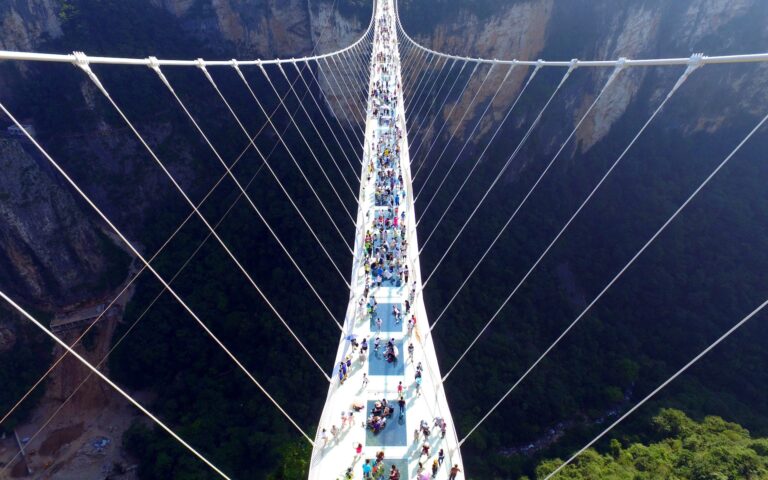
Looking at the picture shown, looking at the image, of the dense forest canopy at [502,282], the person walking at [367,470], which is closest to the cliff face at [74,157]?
the dense forest canopy at [502,282]

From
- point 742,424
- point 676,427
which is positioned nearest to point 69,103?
point 676,427

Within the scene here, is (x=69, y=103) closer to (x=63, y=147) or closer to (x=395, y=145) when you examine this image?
(x=63, y=147)

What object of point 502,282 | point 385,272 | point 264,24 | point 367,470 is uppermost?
point 264,24

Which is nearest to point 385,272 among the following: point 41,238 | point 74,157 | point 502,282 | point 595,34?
point 502,282

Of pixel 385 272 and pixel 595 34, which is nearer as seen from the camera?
pixel 385 272

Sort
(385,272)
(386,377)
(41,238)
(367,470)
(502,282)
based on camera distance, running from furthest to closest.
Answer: (41,238)
(502,282)
(385,272)
(386,377)
(367,470)

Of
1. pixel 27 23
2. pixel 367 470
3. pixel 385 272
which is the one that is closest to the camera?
pixel 367 470

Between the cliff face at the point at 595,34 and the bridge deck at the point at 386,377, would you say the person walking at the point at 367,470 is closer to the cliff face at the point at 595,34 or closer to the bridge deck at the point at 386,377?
the bridge deck at the point at 386,377

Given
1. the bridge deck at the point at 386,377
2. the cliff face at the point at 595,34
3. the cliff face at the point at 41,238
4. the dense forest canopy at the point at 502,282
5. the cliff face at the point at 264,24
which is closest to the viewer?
the bridge deck at the point at 386,377

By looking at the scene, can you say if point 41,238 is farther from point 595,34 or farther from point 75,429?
point 595,34
